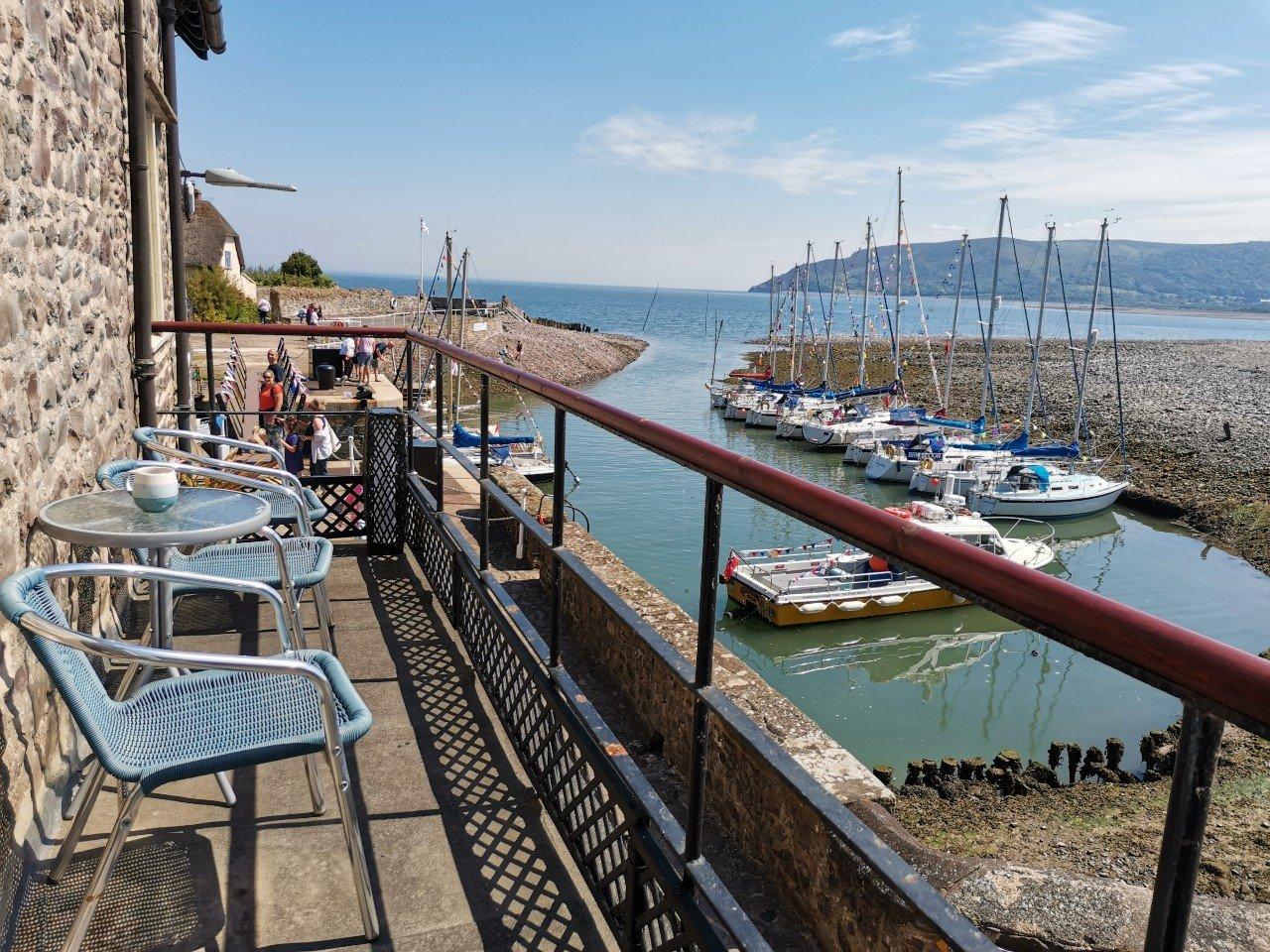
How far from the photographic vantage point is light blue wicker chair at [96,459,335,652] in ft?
9.36

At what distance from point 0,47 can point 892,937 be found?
23.9 ft

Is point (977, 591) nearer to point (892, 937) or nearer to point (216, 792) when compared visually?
point (216, 792)

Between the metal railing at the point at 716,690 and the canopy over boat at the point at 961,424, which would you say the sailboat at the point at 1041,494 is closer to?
the canopy over boat at the point at 961,424

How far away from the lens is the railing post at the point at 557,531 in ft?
6.98

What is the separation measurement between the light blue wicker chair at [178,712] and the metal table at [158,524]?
0.19 meters

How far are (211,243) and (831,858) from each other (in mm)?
36201

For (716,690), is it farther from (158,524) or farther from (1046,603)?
(158,524)

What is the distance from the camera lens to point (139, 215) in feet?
15.1

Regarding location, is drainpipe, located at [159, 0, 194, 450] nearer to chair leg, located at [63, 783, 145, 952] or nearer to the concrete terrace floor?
the concrete terrace floor

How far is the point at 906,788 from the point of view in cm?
1207

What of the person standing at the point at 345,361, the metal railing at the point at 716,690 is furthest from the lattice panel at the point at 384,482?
the person standing at the point at 345,361

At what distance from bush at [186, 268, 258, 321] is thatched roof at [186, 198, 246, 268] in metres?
9.87

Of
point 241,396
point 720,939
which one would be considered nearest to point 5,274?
point 720,939

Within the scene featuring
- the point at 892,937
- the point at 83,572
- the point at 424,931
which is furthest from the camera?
the point at 892,937
